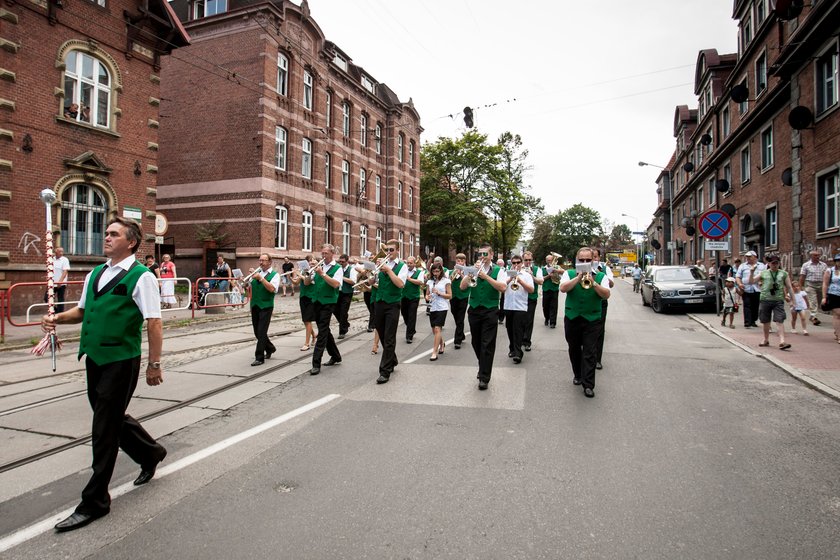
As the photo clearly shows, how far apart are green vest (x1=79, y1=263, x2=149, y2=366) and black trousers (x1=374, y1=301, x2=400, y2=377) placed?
12.9ft

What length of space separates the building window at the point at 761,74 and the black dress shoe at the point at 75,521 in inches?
1018

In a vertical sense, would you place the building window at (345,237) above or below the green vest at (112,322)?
above

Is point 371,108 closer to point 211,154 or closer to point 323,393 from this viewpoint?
point 211,154

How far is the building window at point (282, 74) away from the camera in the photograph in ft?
83.7

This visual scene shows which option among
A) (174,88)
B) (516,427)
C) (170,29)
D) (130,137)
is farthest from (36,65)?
(516,427)

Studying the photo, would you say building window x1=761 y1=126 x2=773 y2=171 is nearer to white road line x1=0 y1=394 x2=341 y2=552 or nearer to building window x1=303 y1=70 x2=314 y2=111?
building window x1=303 y1=70 x2=314 y2=111

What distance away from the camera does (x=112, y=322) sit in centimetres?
341

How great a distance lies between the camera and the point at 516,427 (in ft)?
16.5

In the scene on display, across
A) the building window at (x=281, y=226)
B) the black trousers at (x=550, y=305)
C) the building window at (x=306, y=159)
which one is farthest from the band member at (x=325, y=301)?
the building window at (x=306, y=159)

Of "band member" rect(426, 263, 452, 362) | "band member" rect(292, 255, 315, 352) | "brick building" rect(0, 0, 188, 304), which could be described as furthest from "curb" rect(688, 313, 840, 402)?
"brick building" rect(0, 0, 188, 304)

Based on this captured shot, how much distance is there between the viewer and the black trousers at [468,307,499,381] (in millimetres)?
6680

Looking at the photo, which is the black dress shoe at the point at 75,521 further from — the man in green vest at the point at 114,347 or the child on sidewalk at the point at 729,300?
the child on sidewalk at the point at 729,300

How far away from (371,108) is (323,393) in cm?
3146

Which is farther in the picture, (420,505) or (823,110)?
(823,110)
